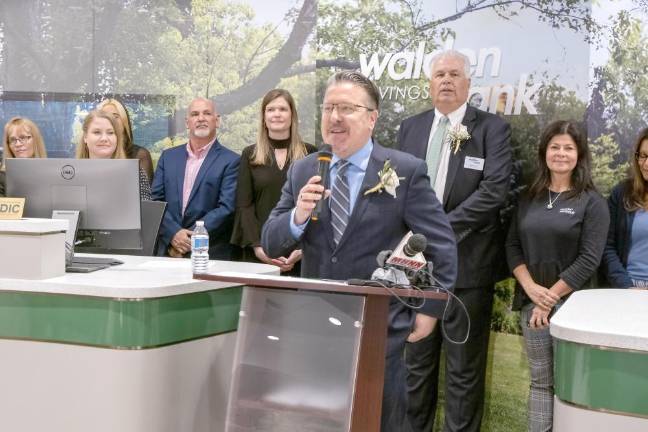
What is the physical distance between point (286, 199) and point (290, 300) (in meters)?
0.67

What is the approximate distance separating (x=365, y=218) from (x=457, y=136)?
2.03m

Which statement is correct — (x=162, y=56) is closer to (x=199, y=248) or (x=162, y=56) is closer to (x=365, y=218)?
(x=199, y=248)

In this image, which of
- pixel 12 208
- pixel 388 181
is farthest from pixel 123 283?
pixel 388 181

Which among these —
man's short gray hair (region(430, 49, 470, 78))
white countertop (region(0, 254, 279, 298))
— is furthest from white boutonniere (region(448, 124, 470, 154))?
white countertop (region(0, 254, 279, 298))

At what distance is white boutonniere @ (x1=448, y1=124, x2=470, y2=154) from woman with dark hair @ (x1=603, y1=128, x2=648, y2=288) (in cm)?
90

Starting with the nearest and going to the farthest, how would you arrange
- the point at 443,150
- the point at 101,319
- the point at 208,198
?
1. the point at 101,319
2. the point at 443,150
3. the point at 208,198

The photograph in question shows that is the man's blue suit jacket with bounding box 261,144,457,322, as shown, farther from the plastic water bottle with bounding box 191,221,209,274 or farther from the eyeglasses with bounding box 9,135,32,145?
the eyeglasses with bounding box 9,135,32,145

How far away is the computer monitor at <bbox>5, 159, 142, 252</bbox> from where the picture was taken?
3.94m

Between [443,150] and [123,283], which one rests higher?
[443,150]

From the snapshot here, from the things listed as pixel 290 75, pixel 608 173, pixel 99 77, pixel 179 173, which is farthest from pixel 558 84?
pixel 99 77

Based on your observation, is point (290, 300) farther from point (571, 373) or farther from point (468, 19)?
point (468, 19)

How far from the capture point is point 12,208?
3562 mm

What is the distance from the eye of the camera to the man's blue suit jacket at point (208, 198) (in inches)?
215

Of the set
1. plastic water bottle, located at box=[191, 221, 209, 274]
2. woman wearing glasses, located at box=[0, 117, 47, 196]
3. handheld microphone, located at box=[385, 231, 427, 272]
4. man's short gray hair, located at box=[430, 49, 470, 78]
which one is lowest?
plastic water bottle, located at box=[191, 221, 209, 274]
